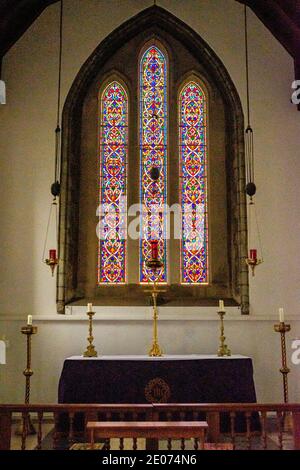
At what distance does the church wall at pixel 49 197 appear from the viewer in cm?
706

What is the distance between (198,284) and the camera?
7.49 metres

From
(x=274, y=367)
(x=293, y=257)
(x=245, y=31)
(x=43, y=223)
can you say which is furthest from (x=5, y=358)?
(x=245, y=31)

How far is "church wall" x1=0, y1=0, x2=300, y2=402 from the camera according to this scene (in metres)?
7.06

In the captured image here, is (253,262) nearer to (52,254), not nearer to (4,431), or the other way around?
(52,254)

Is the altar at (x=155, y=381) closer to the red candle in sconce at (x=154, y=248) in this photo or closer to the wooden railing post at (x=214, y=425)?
the red candle in sconce at (x=154, y=248)

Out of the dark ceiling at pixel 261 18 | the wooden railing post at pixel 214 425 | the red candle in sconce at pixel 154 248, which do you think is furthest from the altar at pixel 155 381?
the dark ceiling at pixel 261 18

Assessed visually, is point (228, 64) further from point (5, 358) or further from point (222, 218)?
point (5, 358)

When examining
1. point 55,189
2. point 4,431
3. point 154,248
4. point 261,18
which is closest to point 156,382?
point 154,248

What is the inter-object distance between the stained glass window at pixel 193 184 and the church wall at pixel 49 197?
59cm

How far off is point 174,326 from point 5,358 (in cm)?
207

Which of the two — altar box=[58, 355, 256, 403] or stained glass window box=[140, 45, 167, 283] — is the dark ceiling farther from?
altar box=[58, 355, 256, 403]

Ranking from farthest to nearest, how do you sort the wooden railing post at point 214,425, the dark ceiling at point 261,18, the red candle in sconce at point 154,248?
the dark ceiling at point 261,18 → the red candle in sconce at point 154,248 → the wooden railing post at point 214,425

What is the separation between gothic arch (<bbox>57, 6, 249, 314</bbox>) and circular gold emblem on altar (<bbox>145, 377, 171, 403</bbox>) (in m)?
1.82

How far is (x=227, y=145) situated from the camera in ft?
25.5
